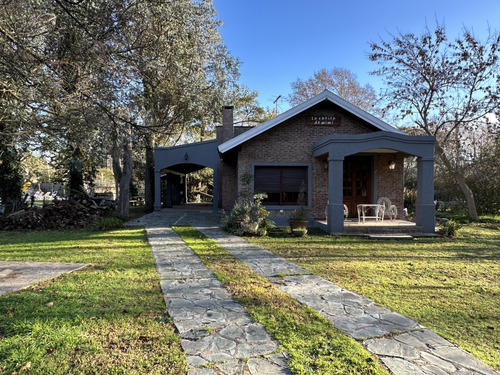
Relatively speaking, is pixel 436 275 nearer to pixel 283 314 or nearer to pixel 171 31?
pixel 283 314

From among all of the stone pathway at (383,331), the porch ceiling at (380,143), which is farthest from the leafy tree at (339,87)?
the stone pathway at (383,331)

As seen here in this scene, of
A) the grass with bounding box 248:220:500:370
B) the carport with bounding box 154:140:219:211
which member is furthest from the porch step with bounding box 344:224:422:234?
the carport with bounding box 154:140:219:211

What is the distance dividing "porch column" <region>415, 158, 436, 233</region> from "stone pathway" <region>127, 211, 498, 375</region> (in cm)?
667

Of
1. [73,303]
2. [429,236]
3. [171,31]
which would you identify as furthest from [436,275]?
[171,31]

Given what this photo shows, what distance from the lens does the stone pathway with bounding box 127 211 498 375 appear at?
281 centimetres

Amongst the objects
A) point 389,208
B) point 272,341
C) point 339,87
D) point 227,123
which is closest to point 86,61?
point 272,341

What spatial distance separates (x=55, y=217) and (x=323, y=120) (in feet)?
37.8

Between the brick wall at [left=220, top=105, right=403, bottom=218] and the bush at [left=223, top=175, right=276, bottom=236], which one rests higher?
the brick wall at [left=220, top=105, right=403, bottom=218]

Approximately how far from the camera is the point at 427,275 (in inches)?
231

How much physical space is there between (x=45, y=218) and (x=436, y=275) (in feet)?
43.8

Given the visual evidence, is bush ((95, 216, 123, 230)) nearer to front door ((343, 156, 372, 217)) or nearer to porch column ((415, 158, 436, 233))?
front door ((343, 156, 372, 217))

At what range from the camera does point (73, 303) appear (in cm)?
420

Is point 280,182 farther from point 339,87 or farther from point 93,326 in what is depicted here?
point 339,87

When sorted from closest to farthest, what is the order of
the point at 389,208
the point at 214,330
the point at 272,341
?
the point at 272,341
the point at 214,330
the point at 389,208
